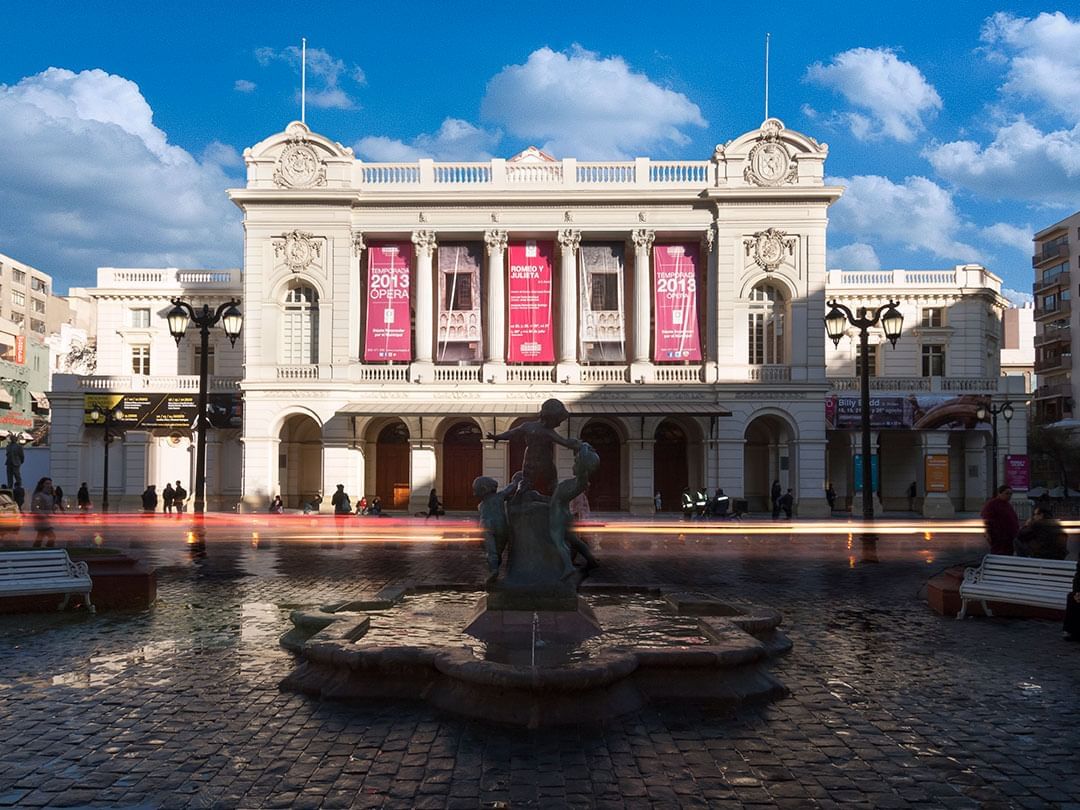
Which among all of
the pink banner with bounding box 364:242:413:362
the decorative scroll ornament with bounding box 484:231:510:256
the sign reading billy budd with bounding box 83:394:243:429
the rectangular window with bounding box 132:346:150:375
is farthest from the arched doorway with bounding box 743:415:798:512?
the rectangular window with bounding box 132:346:150:375

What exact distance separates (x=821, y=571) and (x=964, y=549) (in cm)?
746

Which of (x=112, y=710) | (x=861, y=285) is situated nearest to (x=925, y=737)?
(x=112, y=710)

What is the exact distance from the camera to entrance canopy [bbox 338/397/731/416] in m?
35.4

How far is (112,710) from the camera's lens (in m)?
6.89

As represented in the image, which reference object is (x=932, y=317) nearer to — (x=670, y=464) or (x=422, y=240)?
(x=670, y=464)

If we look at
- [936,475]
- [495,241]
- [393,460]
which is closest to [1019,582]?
[495,241]

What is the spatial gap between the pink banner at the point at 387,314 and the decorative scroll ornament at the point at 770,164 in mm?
15191

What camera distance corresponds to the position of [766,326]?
126 ft

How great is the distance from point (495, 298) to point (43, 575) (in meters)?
28.0

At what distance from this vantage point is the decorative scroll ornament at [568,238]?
37.8 metres

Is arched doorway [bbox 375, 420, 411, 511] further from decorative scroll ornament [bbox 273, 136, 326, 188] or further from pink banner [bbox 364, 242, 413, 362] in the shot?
decorative scroll ornament [bbox 273, 136, 326, 188]

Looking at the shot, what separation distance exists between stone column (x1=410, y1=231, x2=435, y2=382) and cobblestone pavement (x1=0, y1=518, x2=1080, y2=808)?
26624mm

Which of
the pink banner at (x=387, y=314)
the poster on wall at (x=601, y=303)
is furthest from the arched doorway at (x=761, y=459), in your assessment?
the pink banner at (x=387, y=314)

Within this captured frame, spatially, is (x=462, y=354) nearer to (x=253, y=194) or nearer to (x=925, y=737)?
(x=253, y=194)
